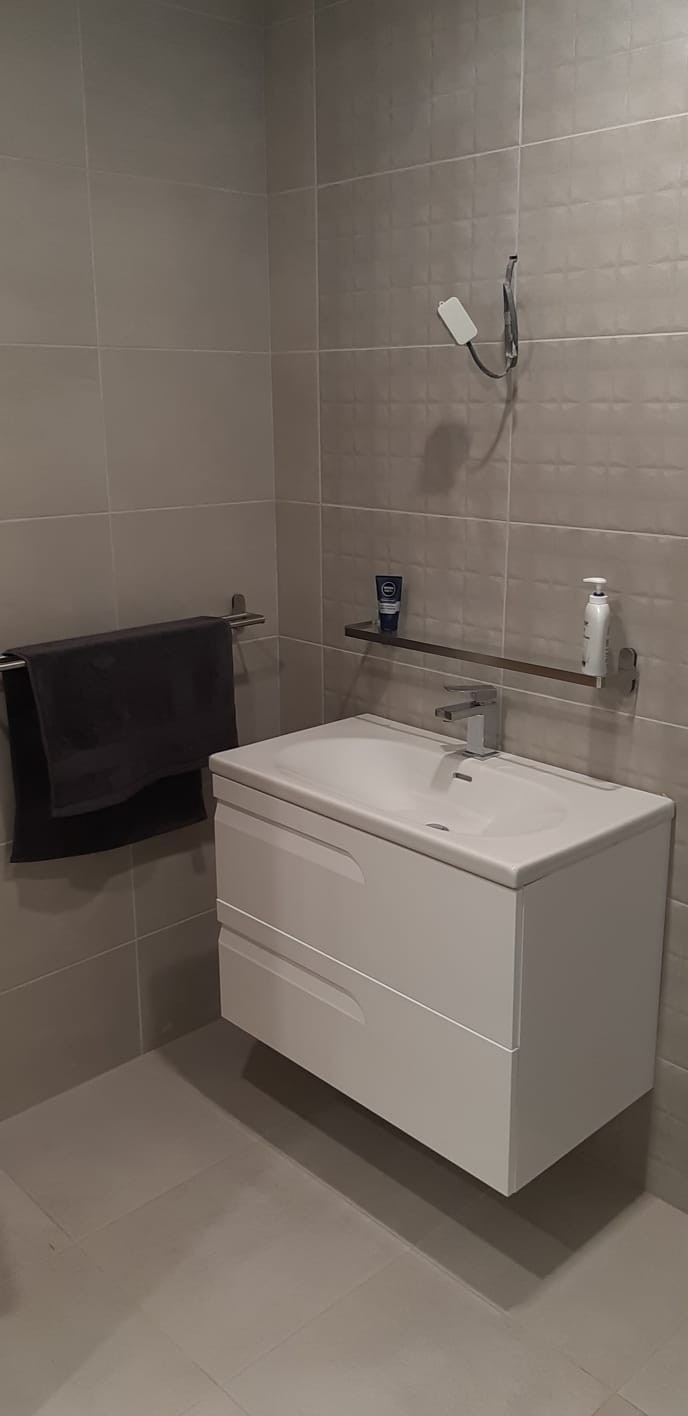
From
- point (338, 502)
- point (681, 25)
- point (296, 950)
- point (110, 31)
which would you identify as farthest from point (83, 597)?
point (681, 25)

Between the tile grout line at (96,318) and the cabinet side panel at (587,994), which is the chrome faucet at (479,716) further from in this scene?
the tile grout line at (96,318)

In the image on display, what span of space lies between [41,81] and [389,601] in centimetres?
106

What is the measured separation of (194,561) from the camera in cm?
233

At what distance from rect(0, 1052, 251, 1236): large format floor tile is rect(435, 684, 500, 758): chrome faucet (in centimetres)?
86

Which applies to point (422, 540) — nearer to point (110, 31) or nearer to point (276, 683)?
point (276, 683)

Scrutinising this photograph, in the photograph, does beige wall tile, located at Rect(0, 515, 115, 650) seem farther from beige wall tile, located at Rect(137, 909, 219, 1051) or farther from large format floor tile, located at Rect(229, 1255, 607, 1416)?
large format floor tile, located at Rect(229, 1255, 607, 1416)

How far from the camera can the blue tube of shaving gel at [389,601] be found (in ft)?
7.10

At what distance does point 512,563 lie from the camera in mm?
1986

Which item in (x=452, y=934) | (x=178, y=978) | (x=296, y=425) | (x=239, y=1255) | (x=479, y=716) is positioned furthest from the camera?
(x=178, y=978)

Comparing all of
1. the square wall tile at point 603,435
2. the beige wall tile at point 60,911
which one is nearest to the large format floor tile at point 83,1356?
the beige wall tile at point 60,911

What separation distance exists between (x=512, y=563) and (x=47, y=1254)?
1.39 m

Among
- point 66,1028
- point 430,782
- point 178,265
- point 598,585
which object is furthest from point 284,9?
point 66,1028

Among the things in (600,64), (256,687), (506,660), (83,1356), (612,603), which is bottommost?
(83,1356)

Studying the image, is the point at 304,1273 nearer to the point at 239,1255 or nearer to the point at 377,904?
the point at 239,1255
